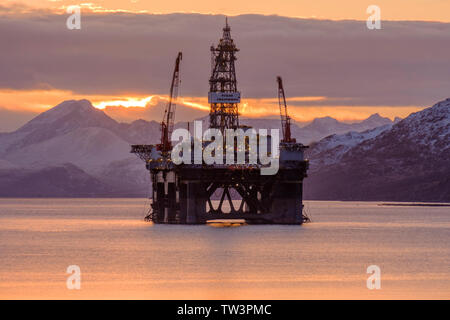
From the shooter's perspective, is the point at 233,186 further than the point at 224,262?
Yes

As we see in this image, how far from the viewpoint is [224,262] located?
10462cm

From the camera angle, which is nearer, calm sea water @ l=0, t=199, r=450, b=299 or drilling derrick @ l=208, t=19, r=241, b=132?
calm sea water @ l=0, t=199, r=450, b=299

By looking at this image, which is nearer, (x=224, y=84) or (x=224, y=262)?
(x=224, y=262)

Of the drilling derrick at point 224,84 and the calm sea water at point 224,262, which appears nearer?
the calm sea water at point 224,262

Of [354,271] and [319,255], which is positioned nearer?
[354,271]

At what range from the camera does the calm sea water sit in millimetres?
80062

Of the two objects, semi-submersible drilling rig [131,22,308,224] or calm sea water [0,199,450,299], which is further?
semi-submersible drilling rig [131,22,308,224]

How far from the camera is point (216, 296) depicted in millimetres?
77125

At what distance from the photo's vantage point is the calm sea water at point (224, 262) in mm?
80062
